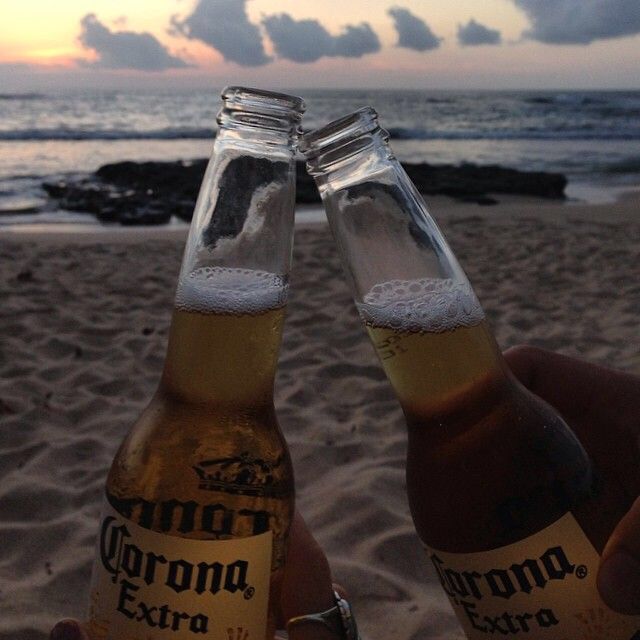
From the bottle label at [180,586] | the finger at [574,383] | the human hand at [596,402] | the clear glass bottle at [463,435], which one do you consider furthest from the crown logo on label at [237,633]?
the finger at [574,383]

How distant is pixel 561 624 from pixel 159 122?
2466cm

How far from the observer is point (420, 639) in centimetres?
192

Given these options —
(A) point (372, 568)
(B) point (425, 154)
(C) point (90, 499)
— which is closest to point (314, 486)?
(A) point (372, 568)

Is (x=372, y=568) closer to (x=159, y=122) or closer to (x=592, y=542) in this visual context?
(x=592, y=542)

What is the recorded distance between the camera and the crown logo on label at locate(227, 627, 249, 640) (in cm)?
97

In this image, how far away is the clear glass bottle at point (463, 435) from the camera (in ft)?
3.18

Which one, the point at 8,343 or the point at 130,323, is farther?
the point at 130,323

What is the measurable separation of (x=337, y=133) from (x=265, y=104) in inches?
4.1

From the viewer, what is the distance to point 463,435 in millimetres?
1051

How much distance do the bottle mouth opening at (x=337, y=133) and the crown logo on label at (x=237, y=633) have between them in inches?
Result: 23.9

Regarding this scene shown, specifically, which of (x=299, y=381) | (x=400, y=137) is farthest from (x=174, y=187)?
(x=400, y=137)

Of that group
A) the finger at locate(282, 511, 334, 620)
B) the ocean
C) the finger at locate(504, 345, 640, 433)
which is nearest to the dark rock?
the ocean

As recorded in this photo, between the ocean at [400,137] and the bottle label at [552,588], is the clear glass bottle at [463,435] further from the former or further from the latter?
the ocean at [400,137]

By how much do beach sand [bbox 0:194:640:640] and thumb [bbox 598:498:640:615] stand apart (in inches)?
42.8
